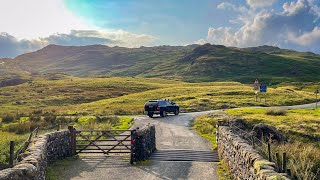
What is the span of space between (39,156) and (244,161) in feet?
27.4

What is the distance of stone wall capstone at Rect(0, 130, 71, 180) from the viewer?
1162 cm

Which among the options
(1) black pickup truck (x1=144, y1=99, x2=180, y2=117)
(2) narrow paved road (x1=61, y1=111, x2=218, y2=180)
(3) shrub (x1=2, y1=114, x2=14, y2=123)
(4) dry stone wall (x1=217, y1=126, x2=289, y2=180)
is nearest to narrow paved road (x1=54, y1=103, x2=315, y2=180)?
(2) narrow paved road (x1=61, y1=111, x2=218, y2=180)

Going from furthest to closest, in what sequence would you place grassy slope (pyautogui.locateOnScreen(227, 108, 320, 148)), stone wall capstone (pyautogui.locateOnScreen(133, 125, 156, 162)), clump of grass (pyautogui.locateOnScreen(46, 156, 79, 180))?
grassy slope (pyautogui.locateOnScreen(227, 108, 320, 148)) < stone wall capstone (pyautogui.locateOnScreen(133, 125, 156, 162)) < clump of grass (pyautogui.locateOnScreen(46, 156, 79, 180))

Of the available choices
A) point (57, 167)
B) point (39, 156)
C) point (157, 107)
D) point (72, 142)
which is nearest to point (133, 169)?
point (57, 167)

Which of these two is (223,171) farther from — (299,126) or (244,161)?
(299,126)

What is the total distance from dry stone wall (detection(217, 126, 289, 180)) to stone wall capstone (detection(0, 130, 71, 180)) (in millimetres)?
7367

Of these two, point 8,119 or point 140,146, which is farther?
point 8,119

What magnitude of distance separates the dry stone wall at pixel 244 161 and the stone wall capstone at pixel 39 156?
737 centimetres

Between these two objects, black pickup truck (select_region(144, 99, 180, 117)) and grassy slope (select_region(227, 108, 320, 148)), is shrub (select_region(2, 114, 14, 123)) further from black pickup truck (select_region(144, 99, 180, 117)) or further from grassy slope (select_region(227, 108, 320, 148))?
grassy slope (select_region(227, 108, 320, 148))

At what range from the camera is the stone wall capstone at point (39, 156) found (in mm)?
11620

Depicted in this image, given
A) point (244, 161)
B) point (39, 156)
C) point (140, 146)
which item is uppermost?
point (39, 156)

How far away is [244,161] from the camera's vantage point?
16047 millimetres

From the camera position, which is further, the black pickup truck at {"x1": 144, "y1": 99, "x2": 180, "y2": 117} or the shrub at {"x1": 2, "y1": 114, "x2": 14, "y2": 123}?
the black pickup truck at {"x1": 144, "y1": 99, "x2": 180, "y2": 117}

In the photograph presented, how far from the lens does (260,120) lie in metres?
46.0
